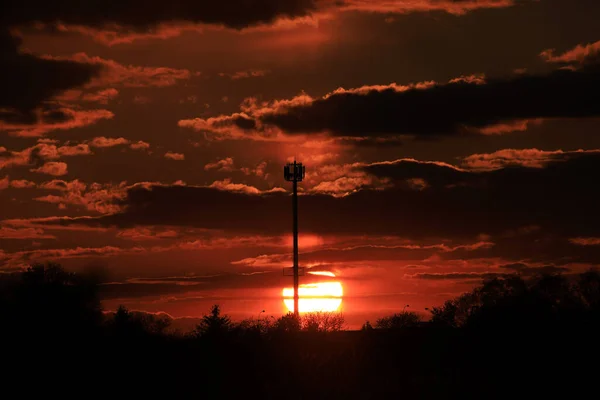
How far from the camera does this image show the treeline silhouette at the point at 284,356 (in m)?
65.1

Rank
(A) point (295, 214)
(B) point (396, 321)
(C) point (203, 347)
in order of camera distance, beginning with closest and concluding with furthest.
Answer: (C) point (203, 347)
(A) point (295, 214)
(B) point (396, 321)

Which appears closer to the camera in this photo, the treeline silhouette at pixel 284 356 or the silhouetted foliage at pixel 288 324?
the treeline silhouette at pixel 284 356

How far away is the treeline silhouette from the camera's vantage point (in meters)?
A: 65.1

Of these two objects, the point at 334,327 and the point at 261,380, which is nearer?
the point at 261,380

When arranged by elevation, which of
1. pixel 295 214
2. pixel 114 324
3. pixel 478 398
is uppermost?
pixel 295 214

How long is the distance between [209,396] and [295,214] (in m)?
30.2

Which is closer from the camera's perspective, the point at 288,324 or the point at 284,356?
the point at 284,356

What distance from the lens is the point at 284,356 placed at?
73.6 meters

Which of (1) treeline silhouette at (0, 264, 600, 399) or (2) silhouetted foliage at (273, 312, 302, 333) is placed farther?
(2) silhouetted foliage at (273, 312, 302, 333)

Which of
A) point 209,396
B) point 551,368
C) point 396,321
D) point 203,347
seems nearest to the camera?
point 209,396

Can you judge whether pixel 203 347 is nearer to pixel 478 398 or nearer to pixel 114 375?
pixel 114 375

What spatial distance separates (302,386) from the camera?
64875mm

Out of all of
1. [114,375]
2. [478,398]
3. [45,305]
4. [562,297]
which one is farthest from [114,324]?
[562,297]

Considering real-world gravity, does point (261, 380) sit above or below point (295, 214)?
below
